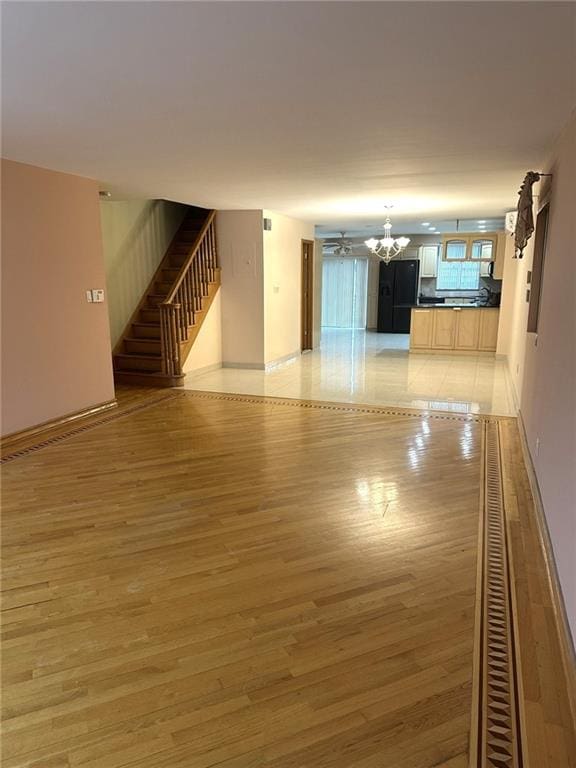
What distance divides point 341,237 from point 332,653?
37.9 feet

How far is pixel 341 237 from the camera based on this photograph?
1238 centimetres

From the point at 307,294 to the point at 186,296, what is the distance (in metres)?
3.16

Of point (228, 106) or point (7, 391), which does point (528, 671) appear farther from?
point (7, 391)

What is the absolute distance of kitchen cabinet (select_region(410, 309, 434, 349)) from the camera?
9453mm

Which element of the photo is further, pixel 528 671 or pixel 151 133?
pixel 151 133

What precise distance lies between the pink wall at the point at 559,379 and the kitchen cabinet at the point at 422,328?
5346 mm

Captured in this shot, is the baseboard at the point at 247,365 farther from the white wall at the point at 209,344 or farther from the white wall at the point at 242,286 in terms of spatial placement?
the white wall at the point at 209,344

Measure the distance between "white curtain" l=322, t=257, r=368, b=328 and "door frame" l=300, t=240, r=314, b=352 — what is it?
15.2ft

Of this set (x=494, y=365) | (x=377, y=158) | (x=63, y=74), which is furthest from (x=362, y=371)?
(x=63, y=74)

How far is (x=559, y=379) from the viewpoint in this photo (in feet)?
9.00

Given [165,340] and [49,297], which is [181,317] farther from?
[49,297]

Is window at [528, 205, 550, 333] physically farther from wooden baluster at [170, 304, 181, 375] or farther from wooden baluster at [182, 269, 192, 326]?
wooden baluster at [182, 269, 192, 326]

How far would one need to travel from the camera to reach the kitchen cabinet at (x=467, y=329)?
923 centimetres

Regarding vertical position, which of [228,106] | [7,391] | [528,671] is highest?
[228,106]
